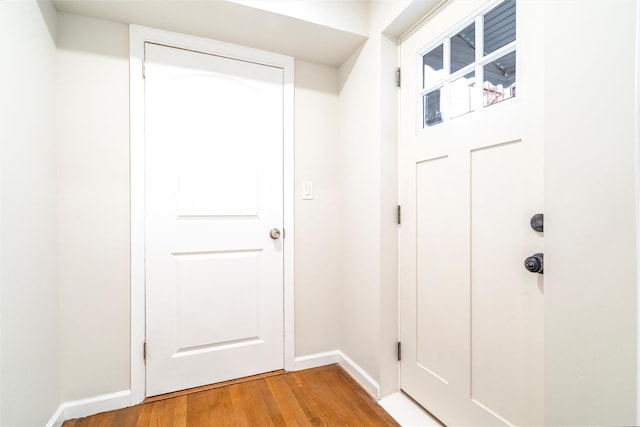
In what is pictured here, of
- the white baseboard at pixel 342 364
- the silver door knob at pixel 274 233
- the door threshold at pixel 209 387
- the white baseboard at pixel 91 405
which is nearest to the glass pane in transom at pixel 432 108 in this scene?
the silver door knob at pixel 274 233

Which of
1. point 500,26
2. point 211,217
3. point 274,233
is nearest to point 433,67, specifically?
point 500,26

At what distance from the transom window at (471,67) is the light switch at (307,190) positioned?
800 mm

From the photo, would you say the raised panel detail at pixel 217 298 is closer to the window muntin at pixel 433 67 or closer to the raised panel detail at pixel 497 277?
the raised panel detail at pixel 497 277

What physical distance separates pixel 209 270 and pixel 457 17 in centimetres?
178

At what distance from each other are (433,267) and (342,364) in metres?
1.01

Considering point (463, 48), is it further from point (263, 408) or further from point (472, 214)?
point (263, 408)

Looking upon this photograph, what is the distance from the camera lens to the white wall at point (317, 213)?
1.97 meters

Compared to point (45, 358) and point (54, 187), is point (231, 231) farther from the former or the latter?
point (45, 358)

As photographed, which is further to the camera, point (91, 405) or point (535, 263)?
point (91, 405)

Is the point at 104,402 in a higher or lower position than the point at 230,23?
lower

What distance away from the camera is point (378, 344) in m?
1.64

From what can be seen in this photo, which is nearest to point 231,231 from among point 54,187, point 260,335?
point 260,335

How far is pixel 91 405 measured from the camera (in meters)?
1.52

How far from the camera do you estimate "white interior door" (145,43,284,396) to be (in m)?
1.65
